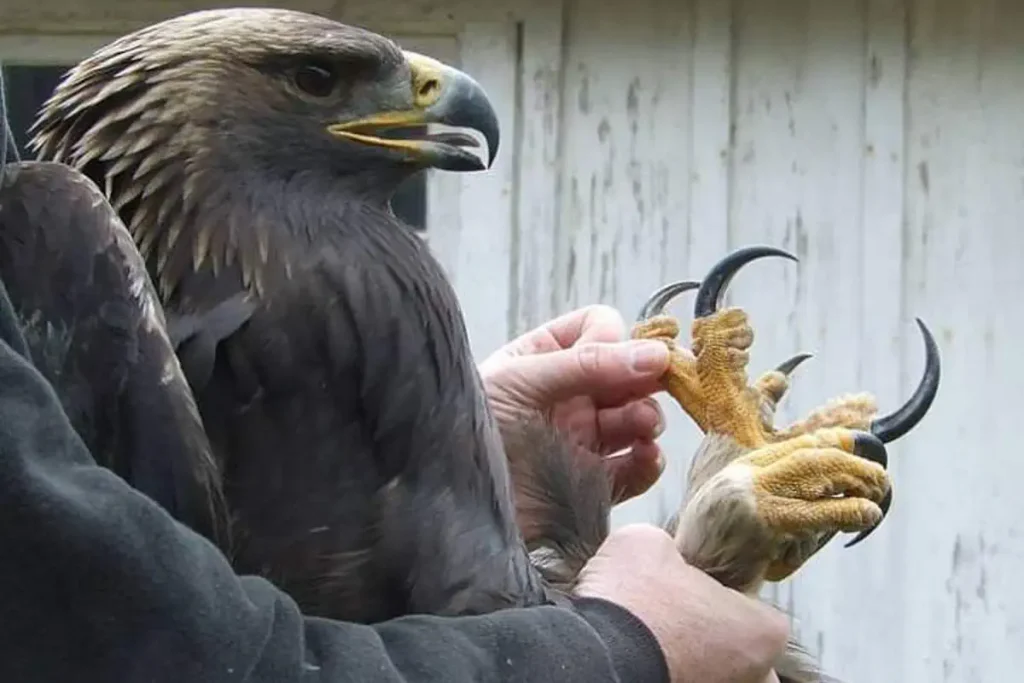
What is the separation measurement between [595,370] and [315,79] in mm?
539

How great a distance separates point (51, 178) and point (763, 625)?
2.77 feet

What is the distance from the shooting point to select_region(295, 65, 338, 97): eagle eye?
201cm

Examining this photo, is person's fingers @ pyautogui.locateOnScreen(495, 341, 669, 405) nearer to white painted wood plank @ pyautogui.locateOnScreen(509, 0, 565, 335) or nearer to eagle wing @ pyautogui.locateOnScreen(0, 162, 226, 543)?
eagle wing @ pyautogui.locateOnScreen(0, 162, 226, 543)

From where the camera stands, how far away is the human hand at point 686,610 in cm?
179

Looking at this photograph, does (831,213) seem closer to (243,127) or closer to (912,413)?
(912,413)

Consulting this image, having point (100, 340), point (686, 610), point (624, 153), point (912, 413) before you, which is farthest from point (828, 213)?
point (100, 340)

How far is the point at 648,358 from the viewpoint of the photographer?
7.53 feet

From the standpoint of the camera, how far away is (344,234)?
198cm

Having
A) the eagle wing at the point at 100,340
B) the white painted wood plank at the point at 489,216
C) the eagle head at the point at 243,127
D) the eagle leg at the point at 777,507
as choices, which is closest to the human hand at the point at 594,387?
A: the eagle leg at the point at 777,507

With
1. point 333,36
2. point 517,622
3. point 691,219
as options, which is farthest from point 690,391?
point 691,219

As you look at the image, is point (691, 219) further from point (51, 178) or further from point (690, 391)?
point (51, 178)

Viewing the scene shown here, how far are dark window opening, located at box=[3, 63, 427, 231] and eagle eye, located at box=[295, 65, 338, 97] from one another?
168 cm

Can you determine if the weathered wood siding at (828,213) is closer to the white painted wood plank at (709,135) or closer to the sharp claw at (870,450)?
the white painted wood plank at (709,135)

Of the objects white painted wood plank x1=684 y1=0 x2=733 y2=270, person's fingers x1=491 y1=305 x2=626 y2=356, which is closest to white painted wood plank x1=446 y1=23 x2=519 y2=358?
white painted wood plank x1=684 y1=0 x2=733 y2=270
